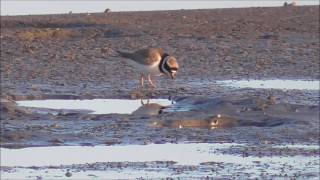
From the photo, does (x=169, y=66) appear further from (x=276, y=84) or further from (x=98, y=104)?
(x=98, y=104)

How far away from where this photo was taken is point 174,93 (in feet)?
56.0

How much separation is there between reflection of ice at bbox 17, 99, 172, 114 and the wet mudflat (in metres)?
0.04

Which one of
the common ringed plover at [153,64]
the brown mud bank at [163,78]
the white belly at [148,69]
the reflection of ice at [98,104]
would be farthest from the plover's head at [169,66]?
the reflection of ice at [98,104]

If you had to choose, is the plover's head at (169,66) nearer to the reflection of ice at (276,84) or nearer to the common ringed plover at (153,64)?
the common ringed plover at (153,64)

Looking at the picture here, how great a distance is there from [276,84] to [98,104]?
330 cm

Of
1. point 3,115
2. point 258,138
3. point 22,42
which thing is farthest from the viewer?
point 22,42

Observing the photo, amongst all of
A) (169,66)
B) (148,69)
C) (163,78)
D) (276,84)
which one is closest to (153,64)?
(148,69)

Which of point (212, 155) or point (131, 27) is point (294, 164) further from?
point (131, 27)

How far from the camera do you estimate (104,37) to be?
25.2m

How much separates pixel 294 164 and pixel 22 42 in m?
13.1

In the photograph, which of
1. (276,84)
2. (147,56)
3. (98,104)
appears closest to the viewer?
(98,104)

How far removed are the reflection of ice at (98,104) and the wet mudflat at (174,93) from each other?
4 centimetres

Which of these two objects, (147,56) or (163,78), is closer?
(147,56)

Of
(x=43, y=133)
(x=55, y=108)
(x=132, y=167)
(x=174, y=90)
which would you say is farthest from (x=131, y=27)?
(x=132, y=167)
